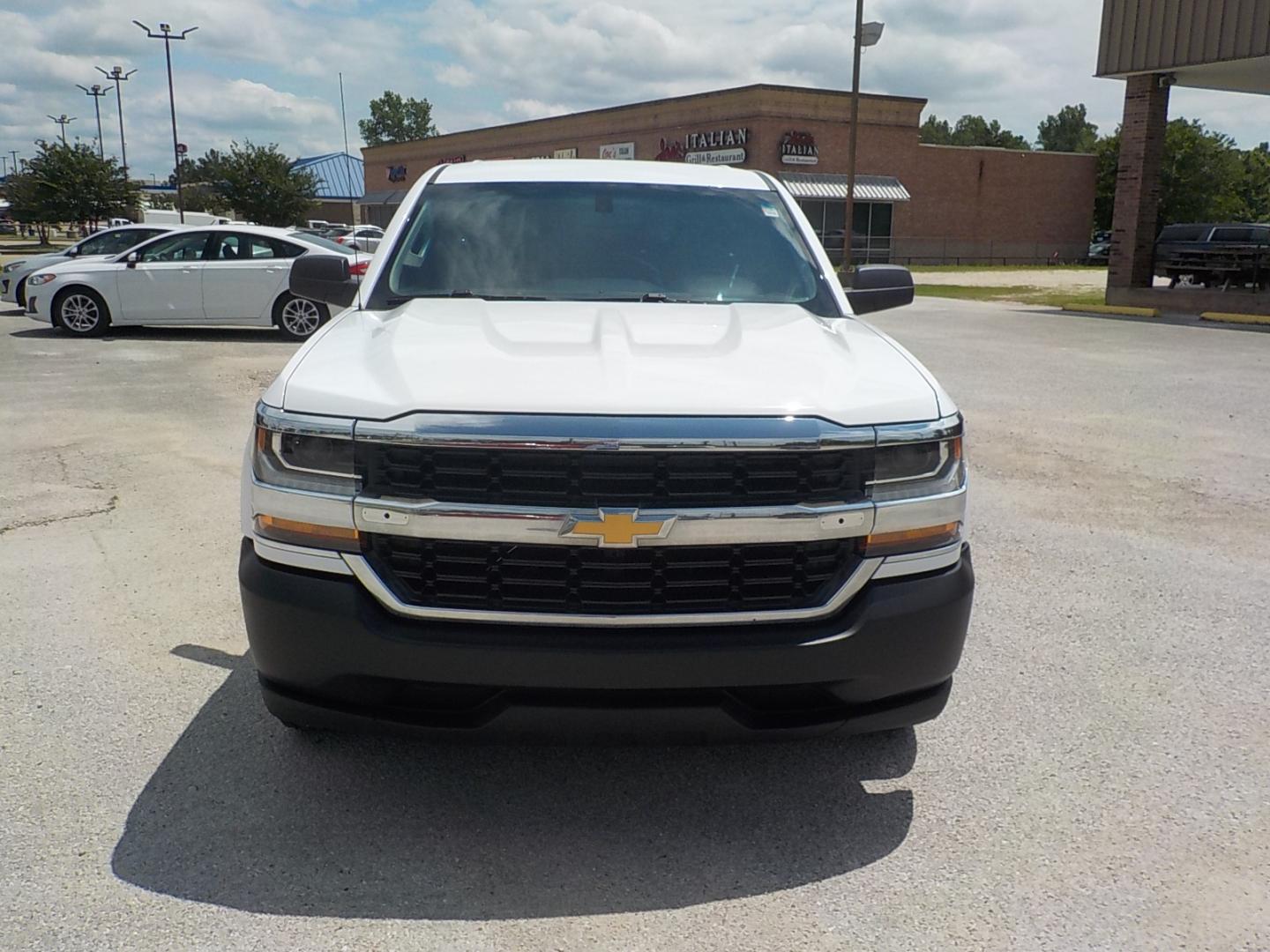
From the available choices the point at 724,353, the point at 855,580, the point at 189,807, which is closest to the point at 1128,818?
the point at 855,580

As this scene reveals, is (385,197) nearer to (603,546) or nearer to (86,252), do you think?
(86,252)

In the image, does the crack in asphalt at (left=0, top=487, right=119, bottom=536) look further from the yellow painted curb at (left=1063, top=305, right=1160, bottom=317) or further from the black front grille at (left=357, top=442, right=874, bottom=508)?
the yellow painted curb at (left=1063, top=305, right=1160, bottom=317)

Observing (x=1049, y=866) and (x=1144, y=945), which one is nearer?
(x=1144, y=945)

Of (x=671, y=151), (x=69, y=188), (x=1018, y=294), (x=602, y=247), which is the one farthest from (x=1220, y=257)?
(x=69, y=188)

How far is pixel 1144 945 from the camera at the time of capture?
8.40ft

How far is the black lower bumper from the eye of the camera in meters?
2.65

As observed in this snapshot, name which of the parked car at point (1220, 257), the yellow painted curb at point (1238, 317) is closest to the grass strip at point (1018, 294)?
the parked car at point (1220, 257)

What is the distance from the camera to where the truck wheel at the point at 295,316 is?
14953 mm

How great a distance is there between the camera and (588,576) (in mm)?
2695

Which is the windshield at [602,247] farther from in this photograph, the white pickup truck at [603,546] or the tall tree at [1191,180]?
the tall tree at [1191,180]

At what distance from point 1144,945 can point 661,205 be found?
3.06m

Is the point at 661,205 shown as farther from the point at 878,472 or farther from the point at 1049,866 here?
the point at 1049,866

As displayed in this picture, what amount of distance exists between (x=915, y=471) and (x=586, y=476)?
858 mm

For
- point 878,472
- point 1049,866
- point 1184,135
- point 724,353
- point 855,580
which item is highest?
point 1184,135
